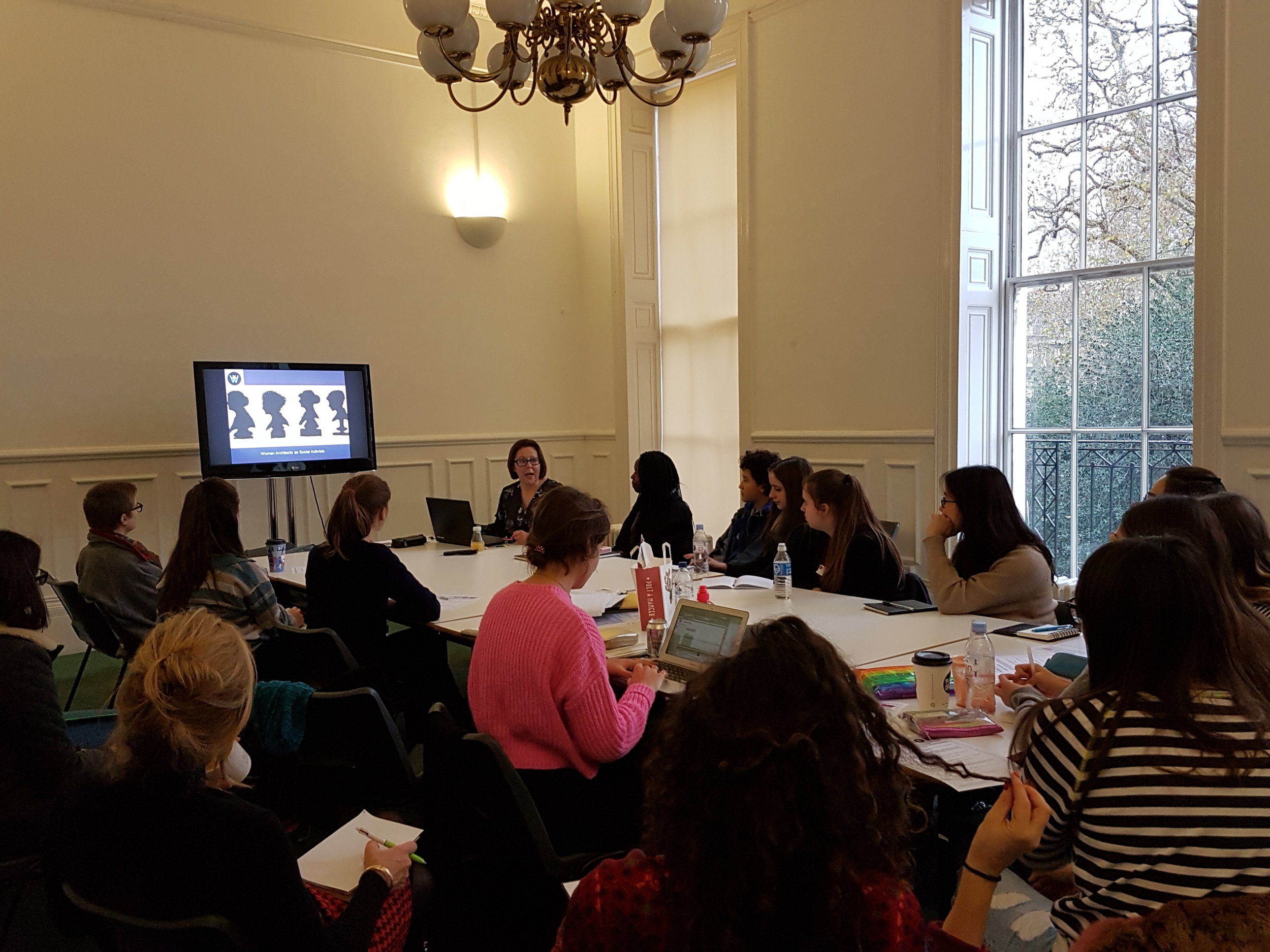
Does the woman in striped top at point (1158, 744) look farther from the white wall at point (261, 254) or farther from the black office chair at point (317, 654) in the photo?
the white wall at point (261, 254)

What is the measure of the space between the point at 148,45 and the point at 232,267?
136 centimetres

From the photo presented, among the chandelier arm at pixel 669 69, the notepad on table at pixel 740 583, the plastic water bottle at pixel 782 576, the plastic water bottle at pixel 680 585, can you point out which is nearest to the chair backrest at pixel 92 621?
the plastic water bottle at pixel 680 585

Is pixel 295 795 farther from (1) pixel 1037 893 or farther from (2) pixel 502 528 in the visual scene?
(2) pixel 502 528

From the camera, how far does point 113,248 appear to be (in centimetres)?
563

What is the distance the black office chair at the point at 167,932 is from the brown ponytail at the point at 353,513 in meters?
1.96

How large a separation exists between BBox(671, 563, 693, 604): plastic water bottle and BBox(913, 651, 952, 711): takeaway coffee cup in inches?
50.7

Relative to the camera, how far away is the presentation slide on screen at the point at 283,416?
562 centimetres

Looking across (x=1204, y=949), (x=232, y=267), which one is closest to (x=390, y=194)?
(x=232, y=267)

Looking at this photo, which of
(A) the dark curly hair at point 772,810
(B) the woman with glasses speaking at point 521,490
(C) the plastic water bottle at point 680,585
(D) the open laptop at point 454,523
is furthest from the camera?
(B) the woman with glasses speaking at point 521,490

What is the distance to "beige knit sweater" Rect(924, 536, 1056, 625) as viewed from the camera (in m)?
2.94

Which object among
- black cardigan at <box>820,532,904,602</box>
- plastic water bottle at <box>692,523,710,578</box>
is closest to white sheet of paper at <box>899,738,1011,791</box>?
black cardigan at <box>820,532,904,602</box>

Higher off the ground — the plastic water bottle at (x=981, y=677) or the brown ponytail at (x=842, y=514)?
the brown ponytail at (x=842, y=514)

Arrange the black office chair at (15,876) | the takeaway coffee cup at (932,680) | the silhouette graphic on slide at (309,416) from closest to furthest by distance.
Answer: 1. the black office chair at (15,876)
2. the takeaway coffee cup at (932,680)
3. the silhouette graphic on slide at (309,416)

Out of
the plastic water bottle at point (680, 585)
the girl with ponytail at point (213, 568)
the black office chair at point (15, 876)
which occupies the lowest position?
the black office chair at point (15, 876)
